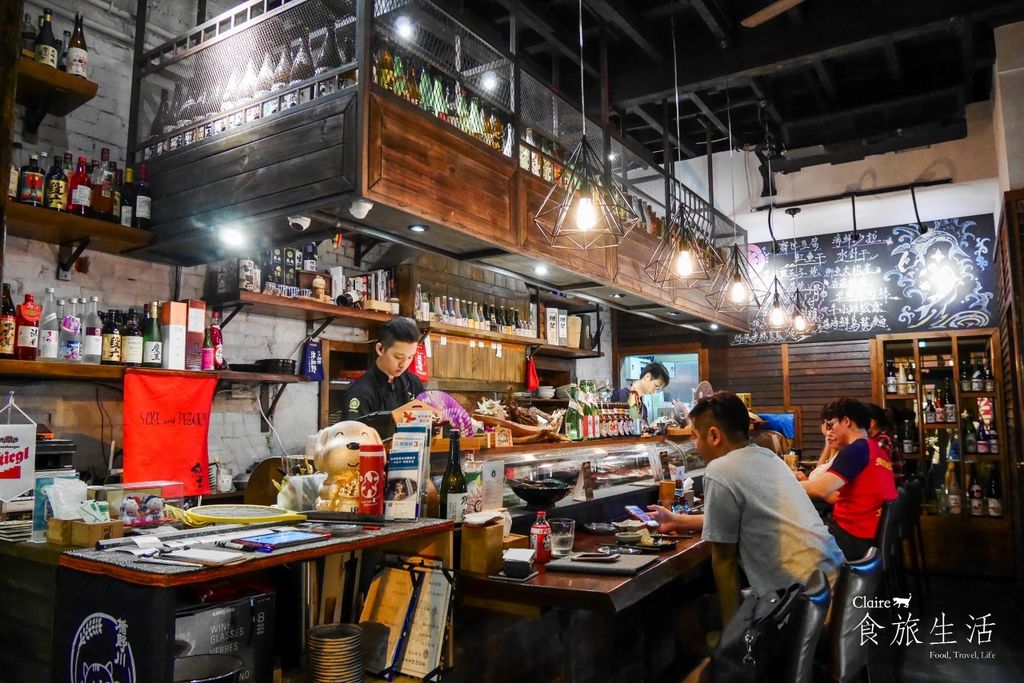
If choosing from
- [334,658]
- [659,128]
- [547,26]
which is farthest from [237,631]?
[659,128]

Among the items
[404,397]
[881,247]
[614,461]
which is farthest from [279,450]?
[881,247]

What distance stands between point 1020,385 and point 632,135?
4671 mm

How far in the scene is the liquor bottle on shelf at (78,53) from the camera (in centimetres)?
381

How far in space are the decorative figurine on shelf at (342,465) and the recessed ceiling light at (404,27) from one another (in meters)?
2.13

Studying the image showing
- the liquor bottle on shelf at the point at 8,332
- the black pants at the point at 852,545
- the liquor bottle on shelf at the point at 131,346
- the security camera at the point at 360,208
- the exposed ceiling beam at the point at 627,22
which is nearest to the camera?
the security camera at the point at 360,208

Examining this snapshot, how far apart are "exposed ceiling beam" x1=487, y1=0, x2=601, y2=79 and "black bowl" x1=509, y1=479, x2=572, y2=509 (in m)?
3.30

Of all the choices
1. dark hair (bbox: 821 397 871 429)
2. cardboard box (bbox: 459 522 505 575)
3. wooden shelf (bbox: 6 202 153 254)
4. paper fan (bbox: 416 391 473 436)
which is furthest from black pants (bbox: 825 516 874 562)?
wooden shelf (bbox: 6 202 153 254)

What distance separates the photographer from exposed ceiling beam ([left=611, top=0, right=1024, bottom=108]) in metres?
5.03

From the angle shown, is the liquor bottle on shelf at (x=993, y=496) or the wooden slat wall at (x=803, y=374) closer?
the liquor bottle on shelf at (x=993, y=496)

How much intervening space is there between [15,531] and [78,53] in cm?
283

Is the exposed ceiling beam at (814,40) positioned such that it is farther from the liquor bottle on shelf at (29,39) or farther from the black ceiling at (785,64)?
the liquor bottle on shelf at (29,39)

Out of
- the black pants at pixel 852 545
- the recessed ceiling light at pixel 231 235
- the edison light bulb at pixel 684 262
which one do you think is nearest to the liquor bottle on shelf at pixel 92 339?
the recessed ceiling light at pixel 231 235

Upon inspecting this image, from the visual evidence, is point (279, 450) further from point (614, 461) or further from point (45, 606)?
point (45, 606)

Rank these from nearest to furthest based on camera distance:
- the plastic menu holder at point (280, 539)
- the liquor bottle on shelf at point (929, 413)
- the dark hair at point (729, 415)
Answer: the plastic menu holder at point (280, 539) → the dark hair at point (729, 415) → the liquor bottle on shelf at point (929, 413)
